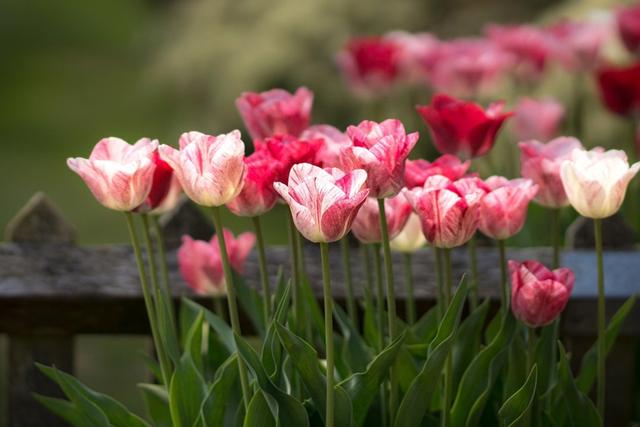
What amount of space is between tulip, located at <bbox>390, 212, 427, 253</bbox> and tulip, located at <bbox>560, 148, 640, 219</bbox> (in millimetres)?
308

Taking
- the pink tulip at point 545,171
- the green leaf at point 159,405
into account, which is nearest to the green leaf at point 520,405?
the pink tulip at point 545,171

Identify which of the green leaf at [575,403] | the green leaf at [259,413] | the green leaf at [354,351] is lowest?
the green leaf at [575,403]

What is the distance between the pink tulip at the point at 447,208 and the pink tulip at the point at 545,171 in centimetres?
17

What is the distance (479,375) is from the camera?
159 centimetres

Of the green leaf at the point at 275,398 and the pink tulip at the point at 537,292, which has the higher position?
the pink tulip at the point at 537,292

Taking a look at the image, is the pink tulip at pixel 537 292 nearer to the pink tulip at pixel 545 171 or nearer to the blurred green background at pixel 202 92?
the pink tulip at pixel 545 171

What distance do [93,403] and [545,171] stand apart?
2.22ft

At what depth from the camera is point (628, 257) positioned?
213 cm

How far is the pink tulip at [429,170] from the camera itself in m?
1.55

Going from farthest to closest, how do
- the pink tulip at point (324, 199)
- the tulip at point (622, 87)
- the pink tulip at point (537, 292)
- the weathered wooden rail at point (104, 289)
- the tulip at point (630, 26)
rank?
the tulip at point (630, 26) → the tulip at point (622, 87) → the weathered wooden rail at point (104, 289) → the pink tulip at point (537, 292) → the pink tulip at point (324, 199)

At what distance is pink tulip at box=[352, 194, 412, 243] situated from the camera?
1.58 meters

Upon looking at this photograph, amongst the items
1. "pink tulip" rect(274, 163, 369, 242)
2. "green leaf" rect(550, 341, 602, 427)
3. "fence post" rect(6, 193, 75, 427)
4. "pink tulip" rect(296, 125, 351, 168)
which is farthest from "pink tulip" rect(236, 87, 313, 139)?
"fence post" rect(6, 193, 75, 427)

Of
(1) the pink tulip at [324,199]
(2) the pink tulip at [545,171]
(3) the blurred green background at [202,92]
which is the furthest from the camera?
(3) the blurred green background at [202,92]

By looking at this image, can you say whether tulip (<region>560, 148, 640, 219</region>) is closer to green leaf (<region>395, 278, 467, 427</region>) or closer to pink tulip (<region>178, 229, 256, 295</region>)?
green leaf (<region>395, 278, 467, 427</region>)
